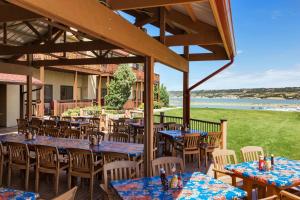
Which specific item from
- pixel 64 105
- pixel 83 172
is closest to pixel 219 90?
pixel 64 105

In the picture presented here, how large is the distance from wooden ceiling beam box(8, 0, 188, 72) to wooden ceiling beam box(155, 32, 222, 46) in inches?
58.1

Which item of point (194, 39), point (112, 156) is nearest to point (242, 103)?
point (194, 39)

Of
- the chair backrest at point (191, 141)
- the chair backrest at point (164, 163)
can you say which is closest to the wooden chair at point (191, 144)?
the chair backrest at point (191, 141)

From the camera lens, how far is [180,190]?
368 centimetres

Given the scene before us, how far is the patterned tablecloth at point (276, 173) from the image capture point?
4234mm

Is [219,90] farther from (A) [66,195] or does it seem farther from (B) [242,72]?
(A) [66,195]

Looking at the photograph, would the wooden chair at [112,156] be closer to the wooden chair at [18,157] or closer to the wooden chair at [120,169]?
the wooden chair at [120,169]

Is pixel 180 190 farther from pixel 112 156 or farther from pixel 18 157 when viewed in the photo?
pixel 18 157

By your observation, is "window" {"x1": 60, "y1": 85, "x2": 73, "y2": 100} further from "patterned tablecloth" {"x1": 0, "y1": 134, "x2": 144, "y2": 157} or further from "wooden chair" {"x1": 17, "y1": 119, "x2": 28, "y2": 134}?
"patterned tablecloth" {"x1": 0, "y1": 134, "x2": 144, "y2": 157}

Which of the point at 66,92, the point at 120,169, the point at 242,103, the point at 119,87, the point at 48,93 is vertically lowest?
the point at 120,169

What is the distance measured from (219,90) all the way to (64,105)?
74.8 metres

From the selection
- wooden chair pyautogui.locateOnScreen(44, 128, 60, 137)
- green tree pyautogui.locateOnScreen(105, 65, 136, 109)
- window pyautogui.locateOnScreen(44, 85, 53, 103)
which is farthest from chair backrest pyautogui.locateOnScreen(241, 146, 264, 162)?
green tree pyautogui.locateOnScreen(105, 65, 136, 109)

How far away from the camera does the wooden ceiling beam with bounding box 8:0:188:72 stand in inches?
97.1

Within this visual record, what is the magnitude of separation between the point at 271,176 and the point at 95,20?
11.3ft
